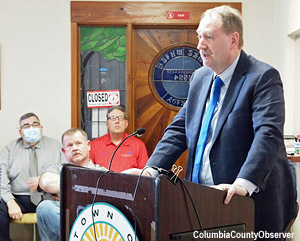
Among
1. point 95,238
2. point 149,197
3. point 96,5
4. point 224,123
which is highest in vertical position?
point 96,5

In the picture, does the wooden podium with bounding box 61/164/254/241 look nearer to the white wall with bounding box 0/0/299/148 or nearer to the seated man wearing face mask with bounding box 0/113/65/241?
the seated man wearing face mask with bounding box 0/113/65/241

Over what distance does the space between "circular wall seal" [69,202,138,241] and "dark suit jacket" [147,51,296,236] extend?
426 mm

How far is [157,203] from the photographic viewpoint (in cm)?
132

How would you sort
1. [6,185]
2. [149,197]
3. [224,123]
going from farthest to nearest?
1. [6,185]
2. [224,123]
3. [149,197]

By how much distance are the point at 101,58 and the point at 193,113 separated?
2.85 meters

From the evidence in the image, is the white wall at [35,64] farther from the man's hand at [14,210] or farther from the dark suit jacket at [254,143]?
the dark suit jacket at [254,143]

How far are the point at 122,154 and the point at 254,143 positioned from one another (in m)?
2.80

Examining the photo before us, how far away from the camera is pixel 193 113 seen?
6.36ft

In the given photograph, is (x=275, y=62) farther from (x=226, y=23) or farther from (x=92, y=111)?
(x=226, y=23)

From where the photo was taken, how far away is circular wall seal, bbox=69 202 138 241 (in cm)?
142

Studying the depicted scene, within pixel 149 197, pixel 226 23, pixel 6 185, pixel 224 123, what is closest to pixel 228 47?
pixel 226 23

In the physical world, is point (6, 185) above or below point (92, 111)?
below

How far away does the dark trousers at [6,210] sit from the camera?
387 cm

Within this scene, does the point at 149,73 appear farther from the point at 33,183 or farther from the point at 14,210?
the point at 14,210
